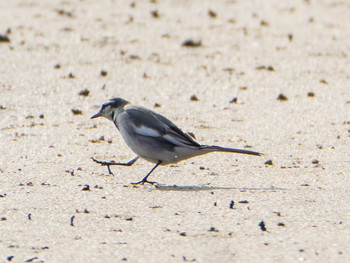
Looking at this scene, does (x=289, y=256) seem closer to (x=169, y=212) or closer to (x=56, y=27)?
(x=169, y=212)

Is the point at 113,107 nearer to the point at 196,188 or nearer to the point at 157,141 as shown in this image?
the point at 157,141

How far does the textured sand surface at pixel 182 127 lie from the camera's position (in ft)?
14.4

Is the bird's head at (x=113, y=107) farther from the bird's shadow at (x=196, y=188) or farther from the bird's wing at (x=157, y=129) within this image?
the bird's shadow at (x=196, y=188)

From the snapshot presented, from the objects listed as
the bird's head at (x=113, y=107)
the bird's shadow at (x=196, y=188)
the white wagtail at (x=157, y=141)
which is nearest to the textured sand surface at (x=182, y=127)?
the bird's shadow at (x=196, y=188)

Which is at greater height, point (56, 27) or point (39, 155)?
point (56, 27)

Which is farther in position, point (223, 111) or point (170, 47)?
point (170, 47)

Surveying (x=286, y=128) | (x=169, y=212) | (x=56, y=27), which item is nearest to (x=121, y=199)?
(x=169, y=212)

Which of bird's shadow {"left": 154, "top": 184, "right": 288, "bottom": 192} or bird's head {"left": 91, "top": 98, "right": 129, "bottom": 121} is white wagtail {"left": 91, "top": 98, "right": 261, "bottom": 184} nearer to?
bird's shadow {"left": 154, "top": 184, "right": 288, "bottom": 192}

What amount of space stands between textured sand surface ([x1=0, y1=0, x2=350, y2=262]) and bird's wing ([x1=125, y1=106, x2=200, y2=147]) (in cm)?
31

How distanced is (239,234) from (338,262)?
2.05ft

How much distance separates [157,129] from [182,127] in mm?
1662

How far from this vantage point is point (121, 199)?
516 centimetres

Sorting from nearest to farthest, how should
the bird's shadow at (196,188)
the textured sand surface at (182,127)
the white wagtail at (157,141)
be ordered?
the textured sand surface at (182,127) < the bird's shadow at (196,188) < the white wagtail at (157,141)

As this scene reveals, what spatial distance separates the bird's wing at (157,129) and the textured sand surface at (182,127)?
31cm
